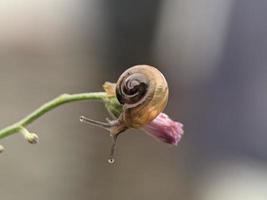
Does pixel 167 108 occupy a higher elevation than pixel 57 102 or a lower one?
higher

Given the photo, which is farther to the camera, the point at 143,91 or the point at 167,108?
the point at 167,108

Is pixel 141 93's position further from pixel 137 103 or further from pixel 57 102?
pixel 57 102

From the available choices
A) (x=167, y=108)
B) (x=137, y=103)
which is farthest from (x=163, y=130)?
(x=167, y=108)

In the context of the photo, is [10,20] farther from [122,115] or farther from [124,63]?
[122,115]

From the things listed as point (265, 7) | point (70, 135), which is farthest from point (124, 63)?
point (265, 7)

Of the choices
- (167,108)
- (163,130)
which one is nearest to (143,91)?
(163,130)

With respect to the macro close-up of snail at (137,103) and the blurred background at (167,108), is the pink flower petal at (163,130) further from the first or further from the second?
the blurred background at (167,108)

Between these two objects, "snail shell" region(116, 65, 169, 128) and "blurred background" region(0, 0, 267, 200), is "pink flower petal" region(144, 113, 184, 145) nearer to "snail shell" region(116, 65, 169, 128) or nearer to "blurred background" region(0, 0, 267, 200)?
"snail shell" region(116, 65, 169, 128)

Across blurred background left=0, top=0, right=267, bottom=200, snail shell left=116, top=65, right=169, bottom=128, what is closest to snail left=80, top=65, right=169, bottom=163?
snail shell left=116, top=65, right=169, bottom=128
